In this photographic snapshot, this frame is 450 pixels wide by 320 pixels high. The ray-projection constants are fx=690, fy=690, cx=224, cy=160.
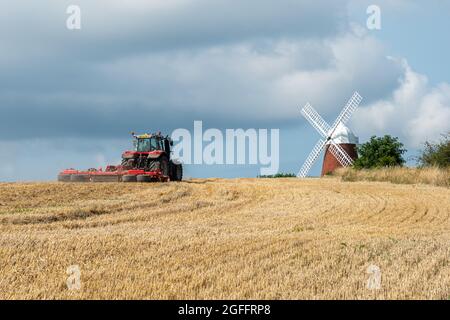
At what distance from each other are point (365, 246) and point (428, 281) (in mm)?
3671

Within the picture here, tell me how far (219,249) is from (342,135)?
58.5 m

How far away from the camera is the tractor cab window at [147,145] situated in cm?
3903

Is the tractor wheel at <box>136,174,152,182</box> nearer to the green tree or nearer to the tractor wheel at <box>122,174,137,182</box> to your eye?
the tractor wheel at <box>122,174,137,182</box>

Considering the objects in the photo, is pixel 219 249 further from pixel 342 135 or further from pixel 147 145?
pixel 342 135

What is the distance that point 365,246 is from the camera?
14.1 metres

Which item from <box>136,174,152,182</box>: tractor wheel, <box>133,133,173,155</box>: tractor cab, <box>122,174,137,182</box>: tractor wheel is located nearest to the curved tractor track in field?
<box>136,174,152,182</box>: tractor wheel

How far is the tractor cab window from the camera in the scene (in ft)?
128

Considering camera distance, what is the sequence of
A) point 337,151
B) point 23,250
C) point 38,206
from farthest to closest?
point 337,151 < point 38,206 < point 23,250

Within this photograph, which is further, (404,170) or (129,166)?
(404,170)

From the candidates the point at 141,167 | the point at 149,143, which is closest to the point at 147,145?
the point at 149,143

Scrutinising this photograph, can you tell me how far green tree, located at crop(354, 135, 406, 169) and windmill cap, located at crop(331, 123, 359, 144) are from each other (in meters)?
5.49
